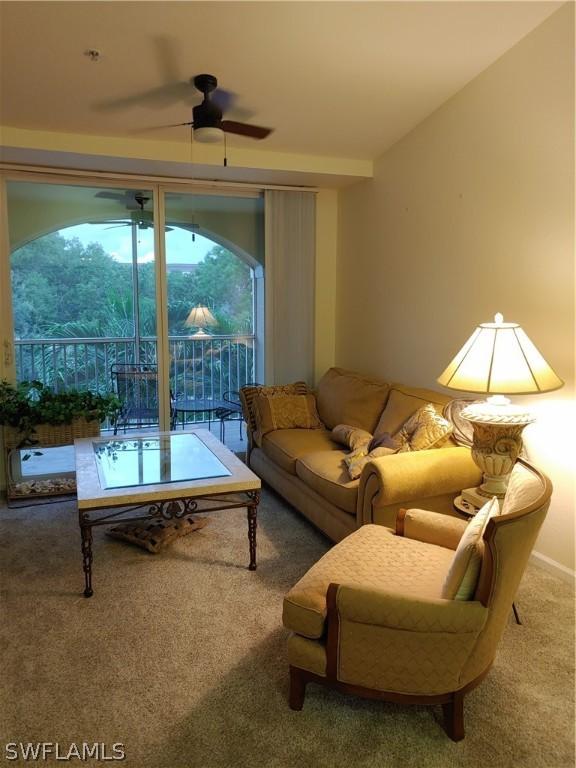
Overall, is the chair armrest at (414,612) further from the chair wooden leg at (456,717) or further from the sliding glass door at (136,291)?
the sliding glass door at (136,291)

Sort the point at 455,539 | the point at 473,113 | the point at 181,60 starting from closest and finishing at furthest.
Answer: the point at 455,539
the point at 181,60
the point at 473,113

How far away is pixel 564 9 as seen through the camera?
2.62 m

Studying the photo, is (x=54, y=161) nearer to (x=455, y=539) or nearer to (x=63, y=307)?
(x=63, y=307)

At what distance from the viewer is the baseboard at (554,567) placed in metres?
2.81

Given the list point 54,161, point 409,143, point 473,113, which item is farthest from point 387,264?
point 54,161

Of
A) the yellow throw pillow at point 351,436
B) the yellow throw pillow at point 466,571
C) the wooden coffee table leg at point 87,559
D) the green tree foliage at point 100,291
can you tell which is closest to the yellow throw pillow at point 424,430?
the yellow throw pillow at point 351,436

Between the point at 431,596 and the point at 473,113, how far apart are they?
2.76m

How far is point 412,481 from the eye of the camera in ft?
9.02

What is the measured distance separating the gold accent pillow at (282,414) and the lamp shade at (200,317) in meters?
0.95

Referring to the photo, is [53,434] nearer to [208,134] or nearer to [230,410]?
[230,410]

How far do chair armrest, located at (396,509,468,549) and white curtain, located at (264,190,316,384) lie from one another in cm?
270

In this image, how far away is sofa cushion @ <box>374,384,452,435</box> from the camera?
11.2ft

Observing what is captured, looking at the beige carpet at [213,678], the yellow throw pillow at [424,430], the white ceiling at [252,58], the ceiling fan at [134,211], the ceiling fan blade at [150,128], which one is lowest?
the beige carpet at [213,678]

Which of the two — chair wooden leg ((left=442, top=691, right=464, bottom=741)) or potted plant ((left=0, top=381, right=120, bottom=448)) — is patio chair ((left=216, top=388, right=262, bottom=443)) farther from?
chair wooden leg ((left=442, top=691, right=464, bottom=741))
